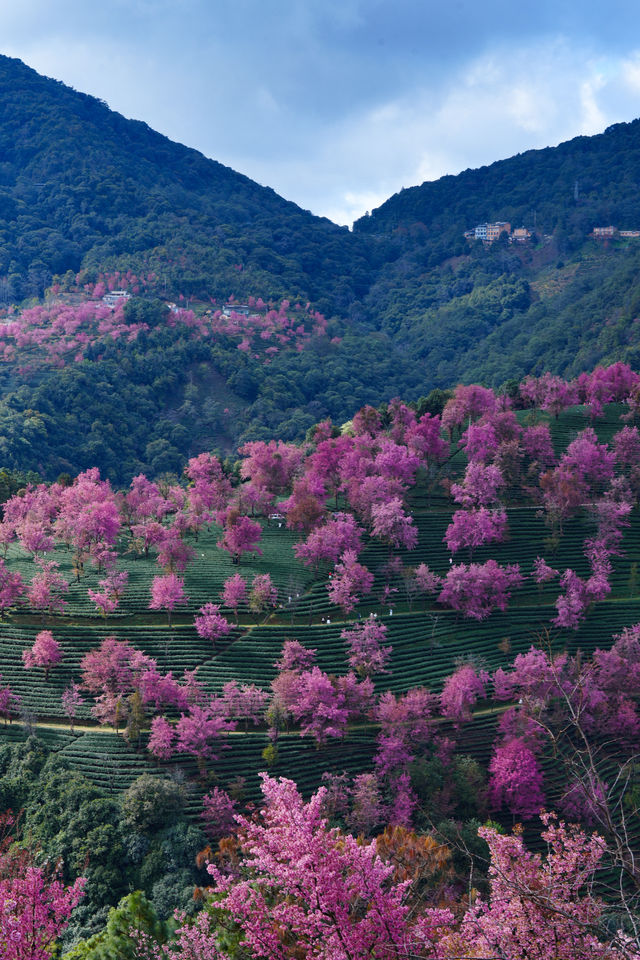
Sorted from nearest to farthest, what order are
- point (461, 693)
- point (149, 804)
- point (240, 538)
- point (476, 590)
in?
point (149, 804)
point (461, 693)
point (476, 590)
point (240, 538)

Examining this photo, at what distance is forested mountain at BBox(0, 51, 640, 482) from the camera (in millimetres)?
108188

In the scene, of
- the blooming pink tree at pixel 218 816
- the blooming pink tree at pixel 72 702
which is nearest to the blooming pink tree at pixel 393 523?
the blooming pink tree at pixel 72 702

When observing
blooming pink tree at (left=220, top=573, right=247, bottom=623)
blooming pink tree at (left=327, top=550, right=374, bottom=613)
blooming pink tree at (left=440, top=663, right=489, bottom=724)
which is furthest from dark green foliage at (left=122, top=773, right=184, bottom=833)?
blooming pink tree at (left=327, top=550, right=374, bottom=613)

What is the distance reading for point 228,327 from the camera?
138 metres

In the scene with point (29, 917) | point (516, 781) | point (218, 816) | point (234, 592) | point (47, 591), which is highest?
point (29, 917)

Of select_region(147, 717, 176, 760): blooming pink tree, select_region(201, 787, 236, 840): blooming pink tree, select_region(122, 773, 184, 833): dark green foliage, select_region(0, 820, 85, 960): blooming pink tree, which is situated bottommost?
select_region(201, 787, 236, 840): blooming pink tree

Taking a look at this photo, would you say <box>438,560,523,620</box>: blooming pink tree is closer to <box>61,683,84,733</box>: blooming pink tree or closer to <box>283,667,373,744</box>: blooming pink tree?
<box>283,667,373,744</box>: blooming pink tree

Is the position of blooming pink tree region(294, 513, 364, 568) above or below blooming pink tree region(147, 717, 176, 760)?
above

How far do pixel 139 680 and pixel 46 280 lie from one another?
14134 cm

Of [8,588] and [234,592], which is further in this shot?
[234,592]

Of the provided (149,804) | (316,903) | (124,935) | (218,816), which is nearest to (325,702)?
(218,816)

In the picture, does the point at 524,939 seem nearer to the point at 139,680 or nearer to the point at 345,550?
the point at 139,680

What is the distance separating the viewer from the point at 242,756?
138 feet

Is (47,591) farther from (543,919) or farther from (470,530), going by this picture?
(543,919)
